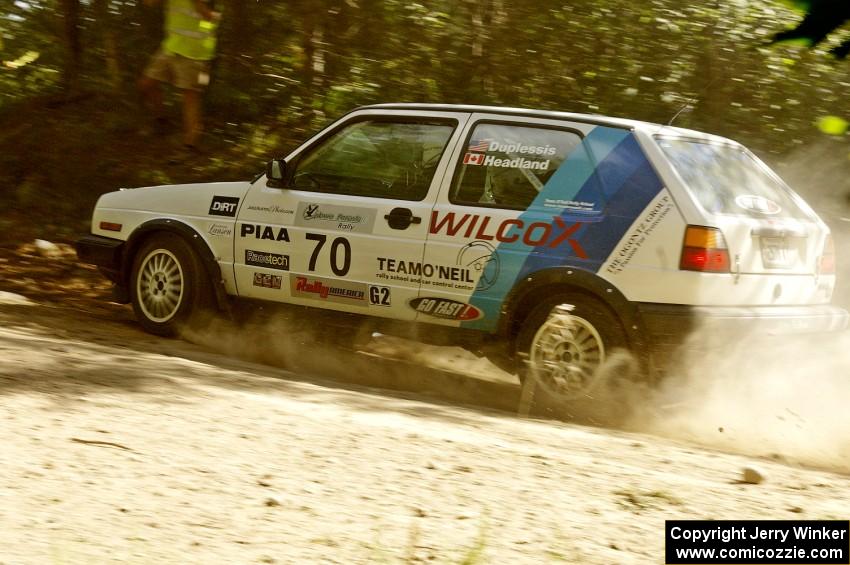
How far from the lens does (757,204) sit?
612 centimetres

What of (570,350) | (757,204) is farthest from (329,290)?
(757,204)

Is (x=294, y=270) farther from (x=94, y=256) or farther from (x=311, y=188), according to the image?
(x=94, y=256)

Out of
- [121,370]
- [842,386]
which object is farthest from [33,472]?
[842,386]

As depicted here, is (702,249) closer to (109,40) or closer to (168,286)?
(168,286)

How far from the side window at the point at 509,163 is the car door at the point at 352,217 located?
172 mm

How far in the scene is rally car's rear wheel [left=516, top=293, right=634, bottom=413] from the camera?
19.6 ft

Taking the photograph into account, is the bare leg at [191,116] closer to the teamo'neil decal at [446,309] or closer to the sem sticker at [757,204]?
the teamo'neil decal at [446,309]

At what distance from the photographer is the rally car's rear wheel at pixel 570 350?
Answer: 19.6 ft

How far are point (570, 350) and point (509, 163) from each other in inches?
46.4

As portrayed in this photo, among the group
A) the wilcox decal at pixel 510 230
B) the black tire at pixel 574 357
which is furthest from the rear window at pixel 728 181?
the black tire at pixel 574 357

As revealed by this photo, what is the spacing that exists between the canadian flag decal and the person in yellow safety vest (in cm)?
559

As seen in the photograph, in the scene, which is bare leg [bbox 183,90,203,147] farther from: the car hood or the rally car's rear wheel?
the rally car's rear wheel

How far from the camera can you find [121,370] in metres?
5.80

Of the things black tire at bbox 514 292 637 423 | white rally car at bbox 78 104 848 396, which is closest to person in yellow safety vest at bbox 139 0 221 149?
white rally car at bbox 78 104 848 396
